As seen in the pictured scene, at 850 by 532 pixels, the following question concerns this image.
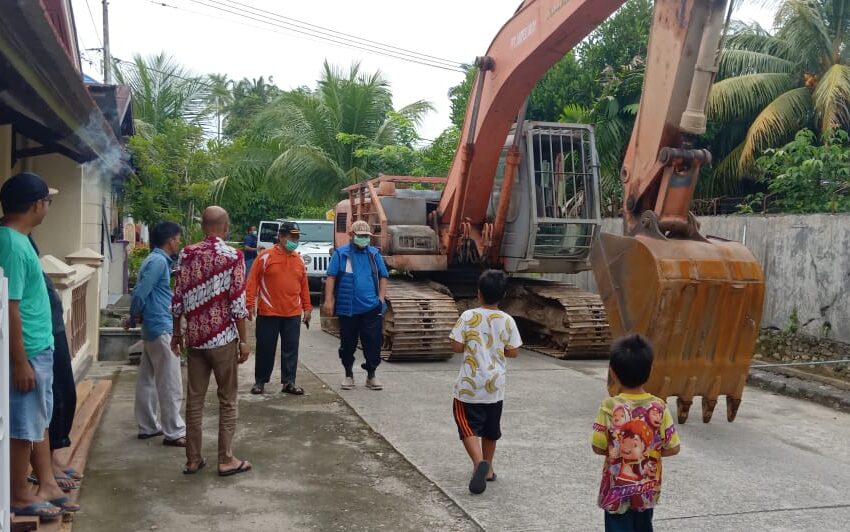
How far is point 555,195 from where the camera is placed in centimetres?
1027

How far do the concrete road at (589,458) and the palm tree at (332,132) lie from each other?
14.9m

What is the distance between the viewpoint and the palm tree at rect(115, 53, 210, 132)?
2350 centimetres

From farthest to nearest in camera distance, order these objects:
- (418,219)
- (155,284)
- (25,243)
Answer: (418,219)
(155,284)
(25,243)

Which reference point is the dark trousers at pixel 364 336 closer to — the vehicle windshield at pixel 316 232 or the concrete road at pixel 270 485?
the concrete road at pixel 270 485

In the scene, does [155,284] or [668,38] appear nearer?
[155,284]

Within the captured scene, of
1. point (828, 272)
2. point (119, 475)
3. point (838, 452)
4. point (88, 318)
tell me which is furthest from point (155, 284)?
point (828, 272)

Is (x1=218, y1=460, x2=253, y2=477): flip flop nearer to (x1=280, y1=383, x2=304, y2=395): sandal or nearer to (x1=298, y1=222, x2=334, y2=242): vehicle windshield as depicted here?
(x1=280, y1=383, x2=304, y2=395): sandal

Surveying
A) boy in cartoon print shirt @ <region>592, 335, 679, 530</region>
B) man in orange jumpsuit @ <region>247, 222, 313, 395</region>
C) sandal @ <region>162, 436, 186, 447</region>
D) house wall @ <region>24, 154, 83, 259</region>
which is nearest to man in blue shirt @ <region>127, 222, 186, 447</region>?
sandal @ <region>162, 436, 186, 447</region>

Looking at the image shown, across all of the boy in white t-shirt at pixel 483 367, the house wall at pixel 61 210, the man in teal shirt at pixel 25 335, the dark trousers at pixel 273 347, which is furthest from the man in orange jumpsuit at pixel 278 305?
the man in teal shirt at pixel 25 335

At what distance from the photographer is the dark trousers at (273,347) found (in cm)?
810

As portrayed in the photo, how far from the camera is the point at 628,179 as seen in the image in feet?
22.7

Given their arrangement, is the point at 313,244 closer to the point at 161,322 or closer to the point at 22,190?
the point at 161,322

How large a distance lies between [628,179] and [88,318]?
5.84 m

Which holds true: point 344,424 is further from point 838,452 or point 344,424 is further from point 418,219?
point 418,219
